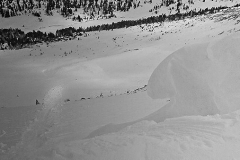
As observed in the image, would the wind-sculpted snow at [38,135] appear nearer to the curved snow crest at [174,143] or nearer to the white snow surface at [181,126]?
the white snow surface at [181,126]

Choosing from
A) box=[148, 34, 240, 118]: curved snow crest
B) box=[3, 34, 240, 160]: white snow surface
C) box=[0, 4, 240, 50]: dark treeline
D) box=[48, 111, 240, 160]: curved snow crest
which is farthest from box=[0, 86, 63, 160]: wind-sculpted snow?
box=[0, 4, 240, 50]: dark treeline

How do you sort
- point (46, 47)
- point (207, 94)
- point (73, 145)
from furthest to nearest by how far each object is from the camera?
1. point (46, 47)
2. point (207, 94)
3. point (73, 145)

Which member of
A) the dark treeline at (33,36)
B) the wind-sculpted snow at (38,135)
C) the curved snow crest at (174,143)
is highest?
the dark treeline at (33,36)

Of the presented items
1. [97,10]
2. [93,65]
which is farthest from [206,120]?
[97,10]

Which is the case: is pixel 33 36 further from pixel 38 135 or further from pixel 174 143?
pixel 174 143

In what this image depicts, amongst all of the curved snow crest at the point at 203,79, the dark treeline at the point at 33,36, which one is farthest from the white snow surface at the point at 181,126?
the dark treeline at the point at 33,36

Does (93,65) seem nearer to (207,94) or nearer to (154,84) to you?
(154,84)

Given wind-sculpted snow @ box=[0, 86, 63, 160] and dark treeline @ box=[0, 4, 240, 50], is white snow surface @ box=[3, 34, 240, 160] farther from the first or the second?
dark treeline @ box=[0, 4, 240, 50]
